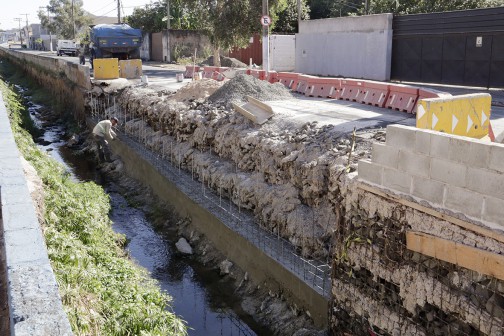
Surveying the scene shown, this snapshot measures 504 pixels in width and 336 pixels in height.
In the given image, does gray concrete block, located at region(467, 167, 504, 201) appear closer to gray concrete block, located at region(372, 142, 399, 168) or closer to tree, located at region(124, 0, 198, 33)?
gray concrete block, located at region(372, 142, 399, 168)

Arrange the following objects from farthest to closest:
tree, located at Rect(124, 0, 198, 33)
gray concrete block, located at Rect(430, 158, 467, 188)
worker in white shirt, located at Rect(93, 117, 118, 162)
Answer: tree, located at Rect(124, 0, 198, 33) < worker in white shirt, located at Rect(93, 117, 118, 162) < gray concrete block, located at Rect(430, 158, 467, 188)

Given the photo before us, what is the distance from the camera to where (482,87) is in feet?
69.8

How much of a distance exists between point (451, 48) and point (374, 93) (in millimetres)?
7328

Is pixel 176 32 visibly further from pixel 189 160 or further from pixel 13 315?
pixel 13 315

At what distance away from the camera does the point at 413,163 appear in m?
7.11

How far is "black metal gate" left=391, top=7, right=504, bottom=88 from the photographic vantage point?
2050 centimetres

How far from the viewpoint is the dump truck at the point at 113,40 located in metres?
37.2

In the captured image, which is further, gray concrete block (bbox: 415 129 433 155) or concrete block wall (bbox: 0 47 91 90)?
concrete block wall (bbox: 0 47 91 90)

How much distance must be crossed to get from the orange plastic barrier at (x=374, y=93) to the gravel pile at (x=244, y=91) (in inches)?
110

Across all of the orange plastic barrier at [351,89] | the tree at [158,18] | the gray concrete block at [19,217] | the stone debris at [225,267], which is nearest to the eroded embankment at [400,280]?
the stone debris at [225,267]

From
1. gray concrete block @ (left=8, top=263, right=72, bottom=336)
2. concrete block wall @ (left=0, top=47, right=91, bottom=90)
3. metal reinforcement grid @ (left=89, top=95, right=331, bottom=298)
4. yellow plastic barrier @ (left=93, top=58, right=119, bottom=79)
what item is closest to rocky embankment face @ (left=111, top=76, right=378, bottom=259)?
metal reinforcement grid @ (left=89, top=95, right=331, bottom=298)

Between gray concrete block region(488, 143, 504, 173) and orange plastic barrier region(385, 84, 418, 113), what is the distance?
9.54 metres

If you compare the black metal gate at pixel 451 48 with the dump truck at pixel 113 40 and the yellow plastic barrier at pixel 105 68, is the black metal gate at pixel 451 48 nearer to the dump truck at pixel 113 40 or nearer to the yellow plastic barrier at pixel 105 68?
the yellow plastic barrier at pixel 105 68

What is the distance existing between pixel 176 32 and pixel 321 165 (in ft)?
137
